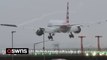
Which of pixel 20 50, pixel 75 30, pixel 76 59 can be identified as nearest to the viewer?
pixel 20 50

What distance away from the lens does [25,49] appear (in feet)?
524

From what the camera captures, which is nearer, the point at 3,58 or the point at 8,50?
the point at 8,50

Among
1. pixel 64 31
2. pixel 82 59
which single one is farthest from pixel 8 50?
pixel 82 59

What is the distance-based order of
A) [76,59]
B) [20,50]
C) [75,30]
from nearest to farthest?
[20,50] < [75,30] < [76,59]

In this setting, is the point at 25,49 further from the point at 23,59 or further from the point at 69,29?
the point at 23,59

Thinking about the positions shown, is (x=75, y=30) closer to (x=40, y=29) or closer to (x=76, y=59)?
(x=40, y=29)

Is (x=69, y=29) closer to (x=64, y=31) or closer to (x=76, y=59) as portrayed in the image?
(x=64, y=31)

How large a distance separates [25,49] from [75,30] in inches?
730

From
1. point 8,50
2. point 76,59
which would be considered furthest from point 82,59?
point 8,50

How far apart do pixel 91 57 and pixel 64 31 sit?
45.0 m

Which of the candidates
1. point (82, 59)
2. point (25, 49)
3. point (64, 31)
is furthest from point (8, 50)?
point (82, 59)

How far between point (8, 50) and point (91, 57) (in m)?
43.5

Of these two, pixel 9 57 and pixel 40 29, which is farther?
pixel 9 57

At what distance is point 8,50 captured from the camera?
169 metres
